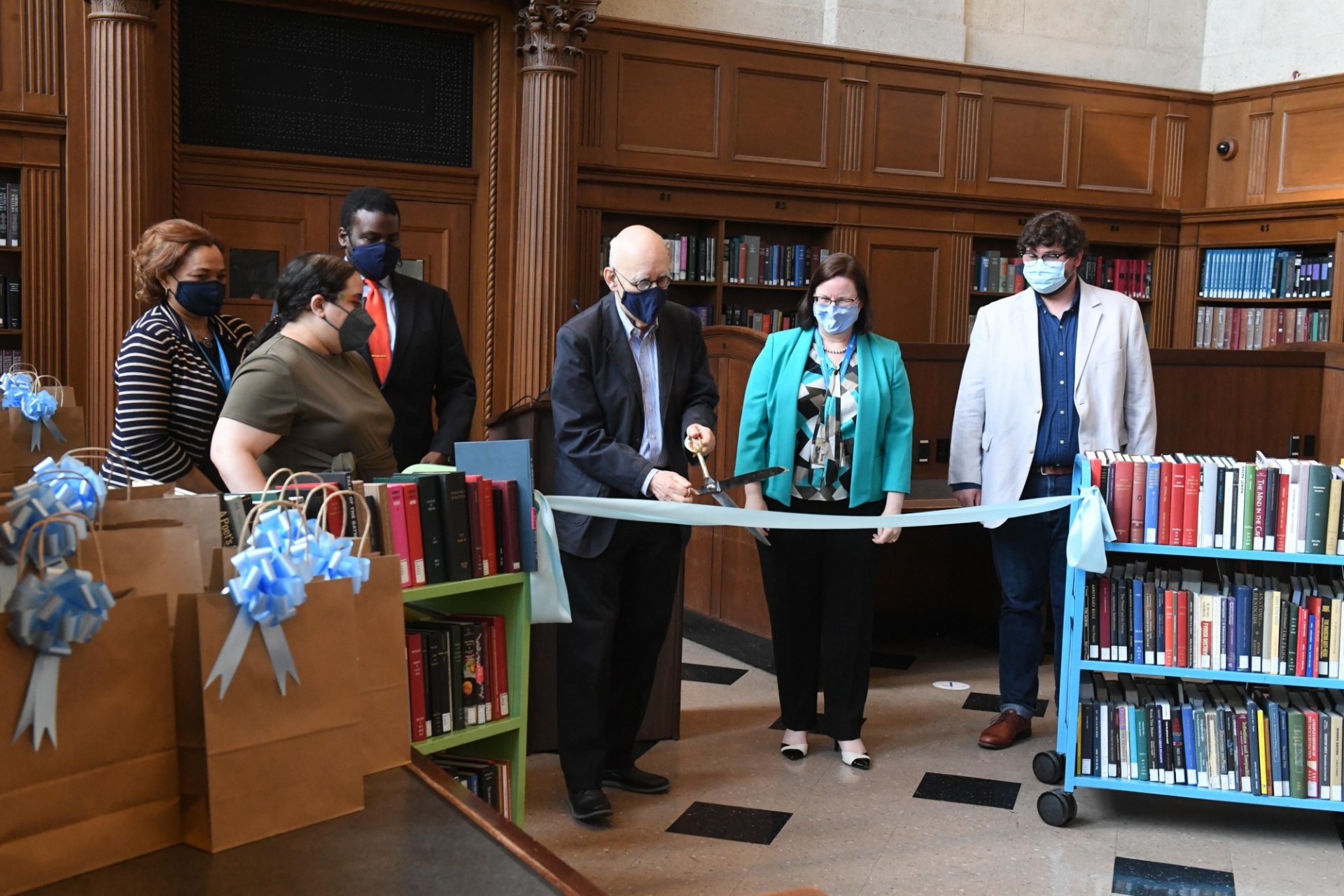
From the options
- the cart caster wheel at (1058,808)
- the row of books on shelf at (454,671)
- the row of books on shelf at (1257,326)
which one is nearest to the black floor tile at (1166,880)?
the cart caster wheel at (1058,808)

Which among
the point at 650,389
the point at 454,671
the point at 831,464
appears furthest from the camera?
the point at 831,464

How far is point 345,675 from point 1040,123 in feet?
27.3

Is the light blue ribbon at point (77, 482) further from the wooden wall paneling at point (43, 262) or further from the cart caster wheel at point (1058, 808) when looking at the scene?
the wooden wall paneling at point (43, 262)

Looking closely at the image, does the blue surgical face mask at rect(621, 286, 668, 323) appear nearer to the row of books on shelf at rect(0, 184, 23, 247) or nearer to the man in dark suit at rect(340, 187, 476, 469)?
the man in dark suit at rect(340, 187, 476, 469)

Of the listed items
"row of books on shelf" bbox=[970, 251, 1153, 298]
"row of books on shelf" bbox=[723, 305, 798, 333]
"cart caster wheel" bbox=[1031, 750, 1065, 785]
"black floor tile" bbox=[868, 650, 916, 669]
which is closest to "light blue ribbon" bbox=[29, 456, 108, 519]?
"cart caster wheel" bbox=[1031, 750, 1065, 785]

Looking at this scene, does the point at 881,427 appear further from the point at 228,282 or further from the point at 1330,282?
the point at 1330,282

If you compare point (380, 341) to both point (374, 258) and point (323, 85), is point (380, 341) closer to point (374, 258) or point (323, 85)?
point (374, 258)

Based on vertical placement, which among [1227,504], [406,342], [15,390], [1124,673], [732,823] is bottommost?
[732,823]

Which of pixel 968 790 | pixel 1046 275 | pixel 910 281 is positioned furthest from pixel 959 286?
pixel 968 790

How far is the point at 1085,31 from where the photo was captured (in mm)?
8961

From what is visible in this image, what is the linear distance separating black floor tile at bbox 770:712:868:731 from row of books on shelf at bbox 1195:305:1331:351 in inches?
232

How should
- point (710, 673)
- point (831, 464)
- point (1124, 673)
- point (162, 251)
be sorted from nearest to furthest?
point (162, 251) → point (1124, 673) → point (831, 464) → point (710, 673)

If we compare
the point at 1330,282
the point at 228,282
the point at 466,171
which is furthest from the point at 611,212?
the point at 1330,282

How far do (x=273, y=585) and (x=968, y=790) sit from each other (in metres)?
2.80
